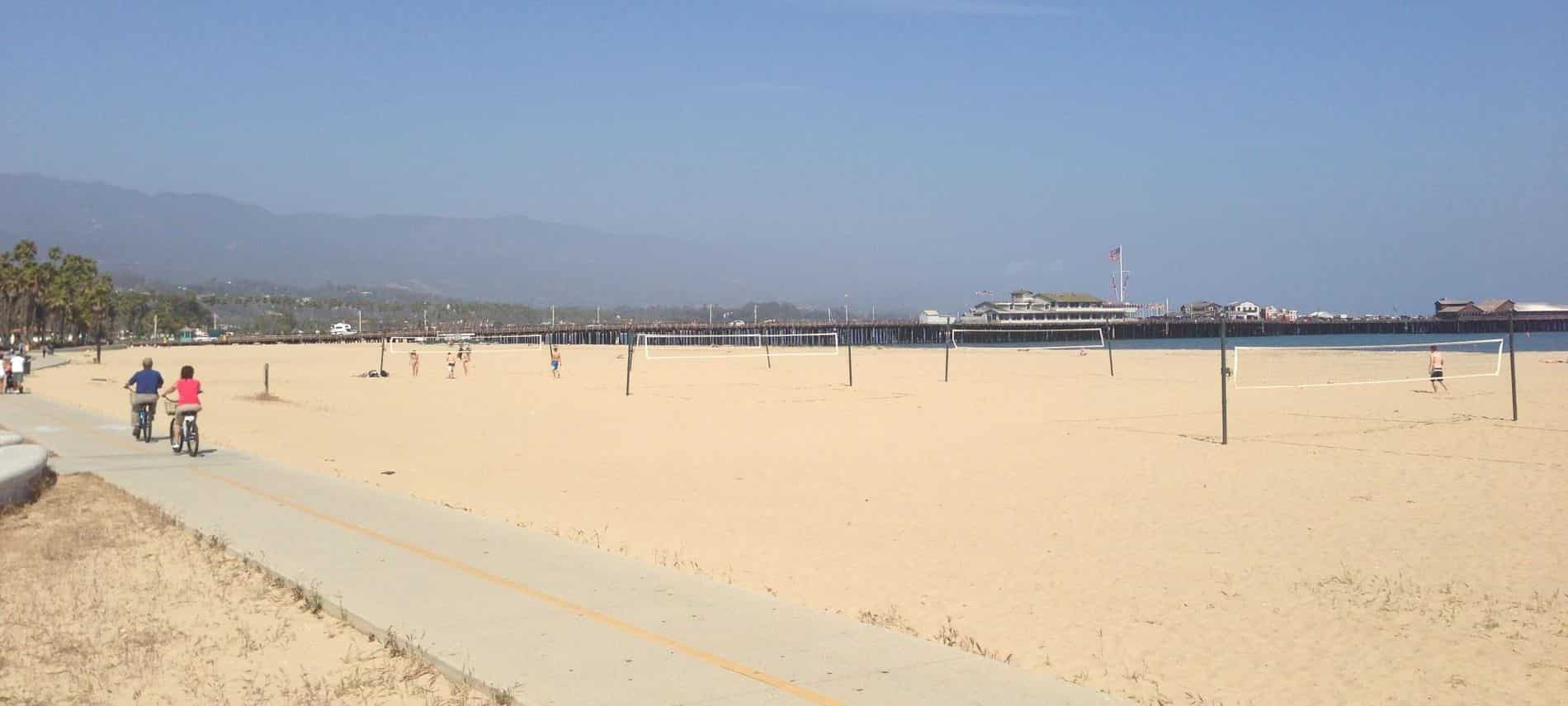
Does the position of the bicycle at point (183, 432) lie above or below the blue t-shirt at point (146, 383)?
below

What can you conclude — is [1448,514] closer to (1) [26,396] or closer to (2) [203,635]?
(2) [203,635]

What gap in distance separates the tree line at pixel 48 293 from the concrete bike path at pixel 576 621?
7952 centimetres

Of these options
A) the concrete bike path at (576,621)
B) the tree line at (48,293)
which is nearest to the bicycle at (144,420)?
the concrete bike path at (576,621)

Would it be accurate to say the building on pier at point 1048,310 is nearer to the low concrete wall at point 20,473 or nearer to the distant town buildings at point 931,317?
the distant town buildings at point 931,317

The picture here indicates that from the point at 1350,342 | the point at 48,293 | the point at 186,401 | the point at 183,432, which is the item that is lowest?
the point at 1350,342

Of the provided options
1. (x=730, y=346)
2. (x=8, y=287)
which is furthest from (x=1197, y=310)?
(x=8, y=287)

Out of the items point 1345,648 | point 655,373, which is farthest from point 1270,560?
point 655,373

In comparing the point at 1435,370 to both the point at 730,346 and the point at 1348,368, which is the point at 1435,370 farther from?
the point at 730,346

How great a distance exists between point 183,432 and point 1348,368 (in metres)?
42.5

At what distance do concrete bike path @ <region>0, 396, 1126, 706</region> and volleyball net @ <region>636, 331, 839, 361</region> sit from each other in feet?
118

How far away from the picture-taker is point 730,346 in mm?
91938

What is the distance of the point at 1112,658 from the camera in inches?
273

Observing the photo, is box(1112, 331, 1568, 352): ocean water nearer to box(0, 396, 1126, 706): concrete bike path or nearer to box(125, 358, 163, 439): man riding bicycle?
box(125, 358, 163, 439): man riding bicycle

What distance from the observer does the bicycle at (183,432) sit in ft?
52.2
